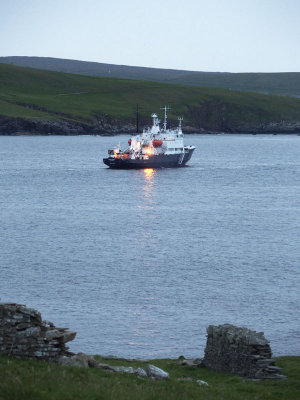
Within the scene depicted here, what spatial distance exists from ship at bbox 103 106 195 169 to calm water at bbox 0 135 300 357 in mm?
21740

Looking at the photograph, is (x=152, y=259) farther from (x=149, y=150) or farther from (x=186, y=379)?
(x=149, y=150)

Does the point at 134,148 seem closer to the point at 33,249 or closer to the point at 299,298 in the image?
the point at 33,249

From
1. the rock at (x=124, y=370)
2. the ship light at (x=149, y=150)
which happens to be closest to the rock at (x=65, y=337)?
the rock at (x=124, y=370)

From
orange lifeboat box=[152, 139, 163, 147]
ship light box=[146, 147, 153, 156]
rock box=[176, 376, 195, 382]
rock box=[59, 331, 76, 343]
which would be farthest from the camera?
ship light box=[146, 147, 153, 156]

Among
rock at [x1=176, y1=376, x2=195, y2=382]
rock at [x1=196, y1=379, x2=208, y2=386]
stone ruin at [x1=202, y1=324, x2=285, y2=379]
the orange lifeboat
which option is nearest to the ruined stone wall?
rock at [x1=176, y1=376, x2=195, y2=382]

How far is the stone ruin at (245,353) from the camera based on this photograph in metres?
25.3

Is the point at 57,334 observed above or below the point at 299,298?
above

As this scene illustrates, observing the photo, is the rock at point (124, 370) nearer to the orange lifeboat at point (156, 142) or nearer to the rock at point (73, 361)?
the rock at point (73, 361)

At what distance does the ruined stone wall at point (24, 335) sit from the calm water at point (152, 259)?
41.3ft

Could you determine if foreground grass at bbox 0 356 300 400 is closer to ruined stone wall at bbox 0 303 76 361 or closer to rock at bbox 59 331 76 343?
ruined stone wall at bbox 0 303 76 361

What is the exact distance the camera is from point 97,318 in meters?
40.6

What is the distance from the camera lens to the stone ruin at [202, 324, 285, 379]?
25.3 m

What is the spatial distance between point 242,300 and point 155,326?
7.85 m

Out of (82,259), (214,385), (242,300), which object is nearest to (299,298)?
(242,300)
